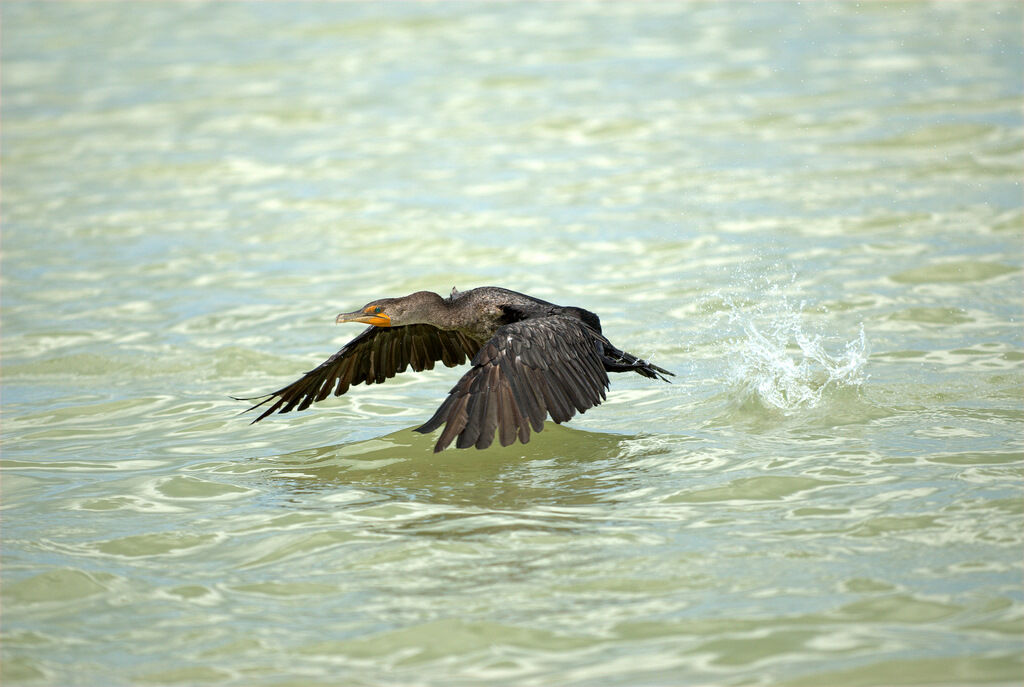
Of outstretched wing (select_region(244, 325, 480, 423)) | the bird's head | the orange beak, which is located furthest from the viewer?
outstretched wing (select_region(244, 325, 480, 423))

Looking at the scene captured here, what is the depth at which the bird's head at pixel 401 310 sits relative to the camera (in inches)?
306

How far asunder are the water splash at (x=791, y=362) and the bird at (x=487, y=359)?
1.06 meters

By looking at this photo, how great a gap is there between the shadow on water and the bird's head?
0.90 metres

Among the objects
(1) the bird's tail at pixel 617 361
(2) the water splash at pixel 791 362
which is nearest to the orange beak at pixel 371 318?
(1) the bird's tail at pixel 617 361

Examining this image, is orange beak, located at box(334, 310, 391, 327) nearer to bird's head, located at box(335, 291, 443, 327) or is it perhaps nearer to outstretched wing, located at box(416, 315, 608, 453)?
bird's head, located at box(335, 291, 443, 327)

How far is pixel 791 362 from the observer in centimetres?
893

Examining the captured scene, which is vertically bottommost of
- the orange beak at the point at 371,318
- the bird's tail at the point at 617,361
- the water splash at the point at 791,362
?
the water splash at the point at 791,362

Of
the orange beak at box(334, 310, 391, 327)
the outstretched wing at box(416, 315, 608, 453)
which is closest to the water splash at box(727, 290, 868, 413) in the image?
the outstretched wing at box(416, 315, 608, 453)

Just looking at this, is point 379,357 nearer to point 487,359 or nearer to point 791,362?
point 487,359

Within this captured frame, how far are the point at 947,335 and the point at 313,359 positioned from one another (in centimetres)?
530

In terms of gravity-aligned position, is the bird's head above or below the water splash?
above

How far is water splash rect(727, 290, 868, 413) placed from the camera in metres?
8.55

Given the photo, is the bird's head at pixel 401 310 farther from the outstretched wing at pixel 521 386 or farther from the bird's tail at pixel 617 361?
the bird's tail at pixel 617 361

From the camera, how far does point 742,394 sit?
8.60 m
